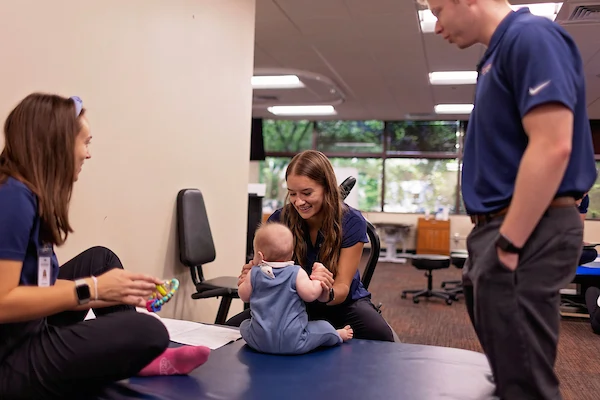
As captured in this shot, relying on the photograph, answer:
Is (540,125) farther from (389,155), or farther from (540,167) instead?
(389,155)

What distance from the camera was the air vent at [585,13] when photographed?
382 cm

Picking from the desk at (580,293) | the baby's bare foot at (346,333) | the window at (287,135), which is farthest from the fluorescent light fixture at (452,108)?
the baby's bare foot at (346,333)

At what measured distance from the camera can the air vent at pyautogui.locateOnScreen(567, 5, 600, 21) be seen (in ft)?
12.5

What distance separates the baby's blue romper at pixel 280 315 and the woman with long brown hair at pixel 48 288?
419 mm

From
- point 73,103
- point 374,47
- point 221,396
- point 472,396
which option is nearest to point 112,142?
point 73,103

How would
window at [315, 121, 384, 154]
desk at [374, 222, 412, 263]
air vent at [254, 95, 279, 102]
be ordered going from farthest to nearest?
1. window at [315, 121, 384, 154]
2. desk at [374, 222, 412, 263]
3. air vent at [254, 95, 279, 102]

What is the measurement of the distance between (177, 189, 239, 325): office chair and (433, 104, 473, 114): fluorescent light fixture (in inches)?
231

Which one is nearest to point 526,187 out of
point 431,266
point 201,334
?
point 201,334

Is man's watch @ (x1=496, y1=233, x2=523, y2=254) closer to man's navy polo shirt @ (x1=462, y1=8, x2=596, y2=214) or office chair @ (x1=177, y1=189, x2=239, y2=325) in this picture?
man's navy polo shirt @ (x1=462, y1=8, x2=596, y2=214)

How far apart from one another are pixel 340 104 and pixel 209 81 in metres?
5.21

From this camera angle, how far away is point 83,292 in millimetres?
1286

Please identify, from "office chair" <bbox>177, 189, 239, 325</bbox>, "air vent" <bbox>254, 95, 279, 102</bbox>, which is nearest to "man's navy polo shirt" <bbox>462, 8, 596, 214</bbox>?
"office chair" <bbox>177, 189, 239, 325</bbox>

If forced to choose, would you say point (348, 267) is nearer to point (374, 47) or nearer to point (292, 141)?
point (374, 47)

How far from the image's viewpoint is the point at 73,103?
136 centimetres
